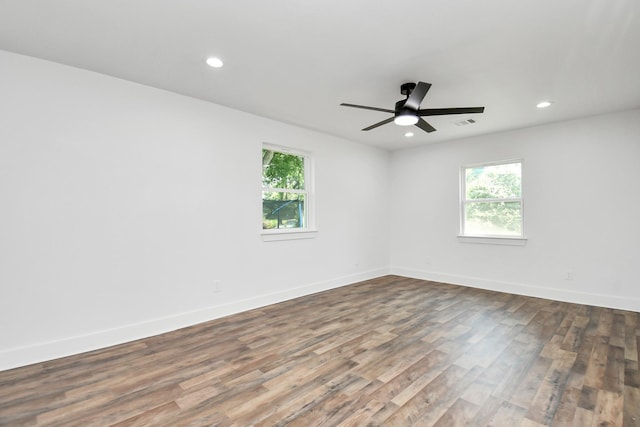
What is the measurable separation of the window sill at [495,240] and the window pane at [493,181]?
0.69 meters

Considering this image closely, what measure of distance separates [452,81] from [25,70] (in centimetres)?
393

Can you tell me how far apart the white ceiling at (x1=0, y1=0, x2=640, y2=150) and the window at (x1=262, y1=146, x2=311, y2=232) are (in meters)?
0.98

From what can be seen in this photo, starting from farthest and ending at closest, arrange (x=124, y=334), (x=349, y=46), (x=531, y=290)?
1. (x=531, y=290)
2. (x=124, y=334)
3. (x=349, y=46)

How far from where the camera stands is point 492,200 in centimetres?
521

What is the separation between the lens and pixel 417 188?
6.08m

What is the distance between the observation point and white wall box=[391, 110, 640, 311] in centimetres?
405

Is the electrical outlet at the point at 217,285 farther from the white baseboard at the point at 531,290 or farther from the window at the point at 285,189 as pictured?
the white baseboard at the point at 531,290

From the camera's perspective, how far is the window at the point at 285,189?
444cm

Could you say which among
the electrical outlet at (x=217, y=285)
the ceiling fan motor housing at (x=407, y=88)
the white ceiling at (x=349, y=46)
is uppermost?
the white ceiling at (x=349, y=46)

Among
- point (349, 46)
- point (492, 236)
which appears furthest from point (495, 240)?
point (349, 46)

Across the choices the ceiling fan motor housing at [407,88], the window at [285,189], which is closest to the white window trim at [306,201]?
the window at [285,189]

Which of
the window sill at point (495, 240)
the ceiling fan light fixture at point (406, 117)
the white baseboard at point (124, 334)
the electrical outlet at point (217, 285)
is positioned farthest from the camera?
the window sill at point (495, 240)

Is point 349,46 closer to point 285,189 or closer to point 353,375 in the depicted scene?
point 285,189

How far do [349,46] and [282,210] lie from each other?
103 inches
